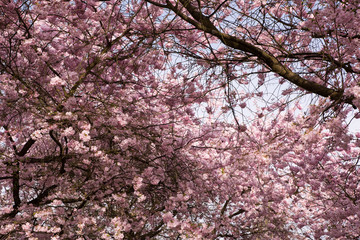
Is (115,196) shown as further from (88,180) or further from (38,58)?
(38,58)

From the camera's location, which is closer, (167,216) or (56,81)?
(56,81)

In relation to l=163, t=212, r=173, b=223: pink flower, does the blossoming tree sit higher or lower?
higher

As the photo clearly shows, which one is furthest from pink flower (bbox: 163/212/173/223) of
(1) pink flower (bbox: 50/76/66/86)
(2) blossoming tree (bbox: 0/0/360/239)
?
(1) pink flower (bbox: 50/76/66/86)

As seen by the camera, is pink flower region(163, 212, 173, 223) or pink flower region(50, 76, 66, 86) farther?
pink flower region(163, 212, 173, 223)

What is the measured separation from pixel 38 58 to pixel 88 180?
1.96m

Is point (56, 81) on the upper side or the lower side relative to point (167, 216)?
upper

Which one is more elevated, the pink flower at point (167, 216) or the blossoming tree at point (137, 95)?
the blossoming tree at point (137, 95)

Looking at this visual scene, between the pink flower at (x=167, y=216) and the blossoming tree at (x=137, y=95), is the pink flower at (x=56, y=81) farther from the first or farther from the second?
the pink flower at (x=167, y=216)

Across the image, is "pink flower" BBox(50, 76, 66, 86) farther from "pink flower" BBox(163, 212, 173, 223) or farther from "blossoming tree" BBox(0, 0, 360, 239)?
"pink flower" BBox(163, 212, 173, 223)

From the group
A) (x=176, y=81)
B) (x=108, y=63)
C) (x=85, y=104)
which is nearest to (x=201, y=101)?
(x=176, y=81)

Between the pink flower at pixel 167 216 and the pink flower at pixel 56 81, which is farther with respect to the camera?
the pink flower at pixel 167 216

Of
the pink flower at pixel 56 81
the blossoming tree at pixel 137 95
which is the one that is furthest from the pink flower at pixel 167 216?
the pink flower at pixel 56 81

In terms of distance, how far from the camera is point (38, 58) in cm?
444

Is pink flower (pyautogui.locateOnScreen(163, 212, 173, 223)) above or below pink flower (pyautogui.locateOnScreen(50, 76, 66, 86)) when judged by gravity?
below
